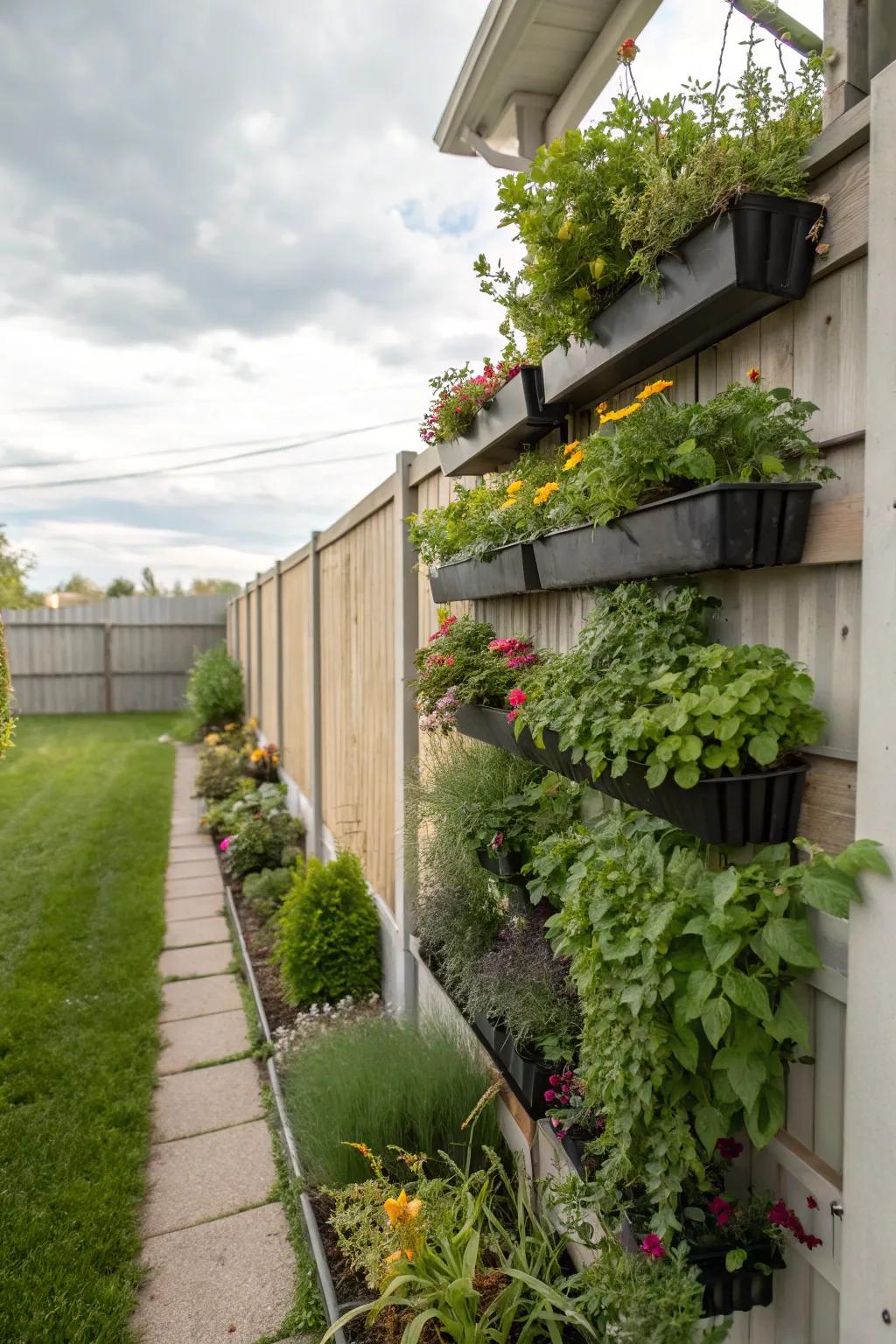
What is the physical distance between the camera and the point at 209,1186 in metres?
2.51

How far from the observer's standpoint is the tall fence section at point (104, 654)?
1437 cm

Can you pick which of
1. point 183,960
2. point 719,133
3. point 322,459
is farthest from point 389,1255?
point 322,459

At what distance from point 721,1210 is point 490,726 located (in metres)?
1.06

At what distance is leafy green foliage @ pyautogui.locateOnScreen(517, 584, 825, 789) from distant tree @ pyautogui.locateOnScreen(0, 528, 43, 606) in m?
17.7

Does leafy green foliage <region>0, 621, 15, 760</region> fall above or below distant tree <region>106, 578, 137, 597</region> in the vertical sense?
below

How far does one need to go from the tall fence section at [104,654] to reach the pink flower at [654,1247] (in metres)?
14.4

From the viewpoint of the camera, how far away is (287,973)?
354 cm

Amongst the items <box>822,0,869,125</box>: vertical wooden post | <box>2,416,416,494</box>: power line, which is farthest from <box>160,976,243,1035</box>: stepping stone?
<box>2,416,416,494</box>: power line

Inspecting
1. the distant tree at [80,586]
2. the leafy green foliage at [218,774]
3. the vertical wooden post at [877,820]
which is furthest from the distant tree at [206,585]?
the vertical wooden post at [877,820]

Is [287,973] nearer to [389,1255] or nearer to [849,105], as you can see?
[389,1255]

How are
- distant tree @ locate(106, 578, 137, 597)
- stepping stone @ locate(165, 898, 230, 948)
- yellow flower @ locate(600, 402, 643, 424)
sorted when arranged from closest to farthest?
yellow flower @ locate(600, 402, 643, 424), stepping stone @ locate(165, 898, 230, 948), distant tree @ locate(106, 578, 137, 597)

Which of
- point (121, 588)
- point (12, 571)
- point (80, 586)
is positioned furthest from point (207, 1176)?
point (80, 586)

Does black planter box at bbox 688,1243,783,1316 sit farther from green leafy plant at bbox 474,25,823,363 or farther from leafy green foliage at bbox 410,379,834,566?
green leafy plant at bbox 474,25,823,363

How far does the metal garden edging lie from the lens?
182 cm
